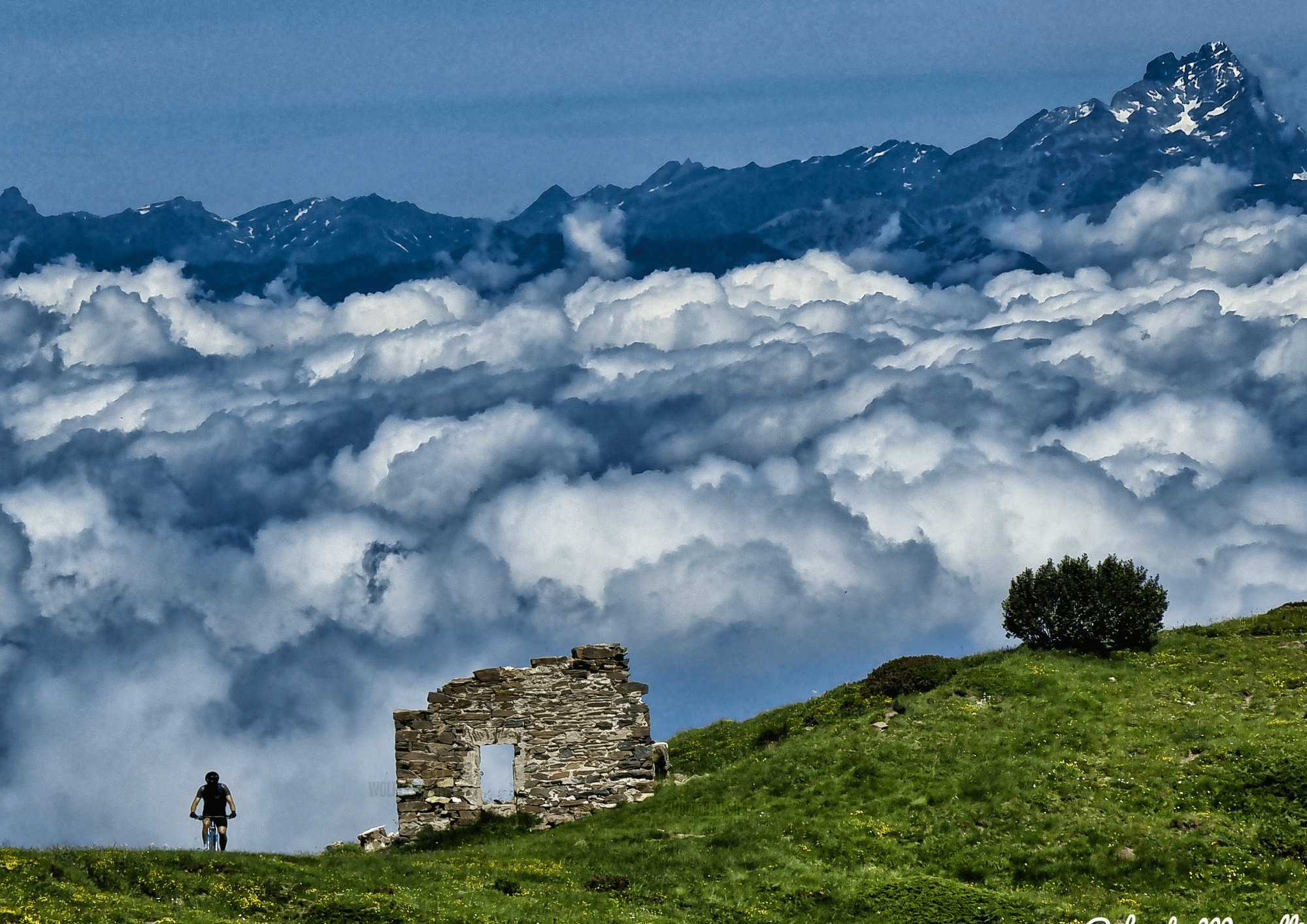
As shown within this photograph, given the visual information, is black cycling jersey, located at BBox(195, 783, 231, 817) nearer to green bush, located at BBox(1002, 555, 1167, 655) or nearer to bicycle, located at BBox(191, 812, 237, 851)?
bicycle, located at BBox(191, 812, 237, 851)

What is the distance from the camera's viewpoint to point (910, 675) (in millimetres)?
55438

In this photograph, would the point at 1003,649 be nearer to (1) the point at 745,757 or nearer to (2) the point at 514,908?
(1) the point at 745,757

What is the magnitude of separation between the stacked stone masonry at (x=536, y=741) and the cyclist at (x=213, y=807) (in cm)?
1008

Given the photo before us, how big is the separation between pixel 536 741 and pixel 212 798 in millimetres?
13628

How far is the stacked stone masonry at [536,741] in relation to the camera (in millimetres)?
52781

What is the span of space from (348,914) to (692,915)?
866 centimetres

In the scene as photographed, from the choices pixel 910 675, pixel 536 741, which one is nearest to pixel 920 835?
pixel 910 675

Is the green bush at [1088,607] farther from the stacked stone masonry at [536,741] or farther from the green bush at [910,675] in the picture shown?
the stacked stone masonry at [536,741]

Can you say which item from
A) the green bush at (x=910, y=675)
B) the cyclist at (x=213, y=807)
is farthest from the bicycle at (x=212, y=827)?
the green bush at (x=910, y=675)

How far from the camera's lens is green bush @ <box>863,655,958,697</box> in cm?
5472

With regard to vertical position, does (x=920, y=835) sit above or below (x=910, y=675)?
below

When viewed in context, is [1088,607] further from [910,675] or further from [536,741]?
[536,741]

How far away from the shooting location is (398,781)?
52875 millimetres

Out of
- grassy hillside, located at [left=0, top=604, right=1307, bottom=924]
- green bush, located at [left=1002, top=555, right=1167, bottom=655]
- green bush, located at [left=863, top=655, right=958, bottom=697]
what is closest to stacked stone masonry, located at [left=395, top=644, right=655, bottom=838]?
grassy hillside, located at [left=0, top=604, right=1307, bottom=924]
